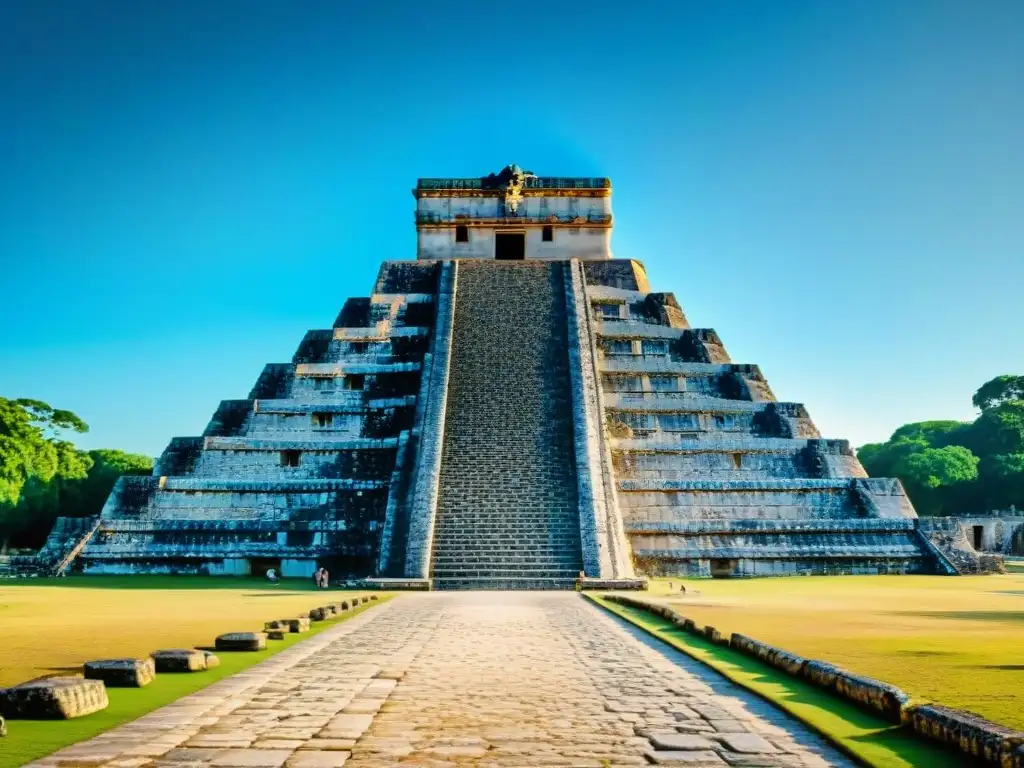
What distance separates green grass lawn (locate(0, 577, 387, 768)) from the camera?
4535 mm

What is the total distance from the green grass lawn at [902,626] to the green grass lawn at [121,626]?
433 centimetres

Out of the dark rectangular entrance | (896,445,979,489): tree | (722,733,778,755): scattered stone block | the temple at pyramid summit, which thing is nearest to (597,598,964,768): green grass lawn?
(722,733,778,755): scattered stone block

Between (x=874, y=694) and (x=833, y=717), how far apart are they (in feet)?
0.88

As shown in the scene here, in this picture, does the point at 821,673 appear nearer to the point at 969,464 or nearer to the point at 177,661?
the point at 177,661

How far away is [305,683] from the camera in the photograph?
5.86m

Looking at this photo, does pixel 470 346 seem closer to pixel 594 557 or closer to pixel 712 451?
pixel 712 451

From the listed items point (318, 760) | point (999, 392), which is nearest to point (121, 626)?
point (318, 760)

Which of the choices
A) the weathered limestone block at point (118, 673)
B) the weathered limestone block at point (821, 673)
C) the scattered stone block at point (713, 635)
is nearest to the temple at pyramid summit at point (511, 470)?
the scattered stone block at point (713, 635)

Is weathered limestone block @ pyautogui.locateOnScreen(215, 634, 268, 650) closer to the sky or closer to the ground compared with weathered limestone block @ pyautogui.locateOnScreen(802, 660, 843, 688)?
closer to the sky

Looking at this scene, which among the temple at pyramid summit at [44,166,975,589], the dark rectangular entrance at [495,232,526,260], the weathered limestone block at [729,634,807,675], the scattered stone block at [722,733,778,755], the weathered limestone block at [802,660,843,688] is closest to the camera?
the scattered stone block at [722,733,778,755]

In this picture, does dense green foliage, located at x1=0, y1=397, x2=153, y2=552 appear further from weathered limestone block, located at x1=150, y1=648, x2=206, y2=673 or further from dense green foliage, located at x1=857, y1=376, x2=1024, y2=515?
dense green foliage, located at x1=857, y1=376, x2=1024, y2=515

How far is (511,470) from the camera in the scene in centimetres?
1920

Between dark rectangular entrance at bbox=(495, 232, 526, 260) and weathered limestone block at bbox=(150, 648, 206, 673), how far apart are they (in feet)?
84.9

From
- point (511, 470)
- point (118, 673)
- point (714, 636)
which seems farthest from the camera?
point (511, 470)
